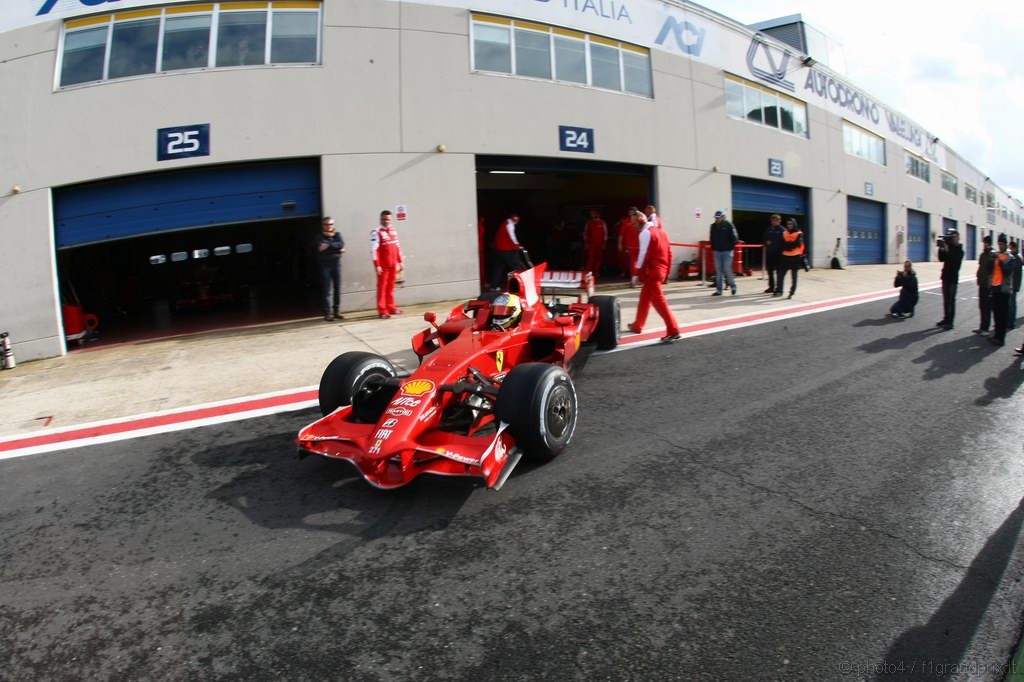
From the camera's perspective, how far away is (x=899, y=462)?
4.49 metres

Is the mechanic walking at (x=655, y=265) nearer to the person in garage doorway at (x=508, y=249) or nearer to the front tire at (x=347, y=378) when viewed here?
the person in garage doorway at (x=508, y=249)

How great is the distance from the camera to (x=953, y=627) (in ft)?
9.07

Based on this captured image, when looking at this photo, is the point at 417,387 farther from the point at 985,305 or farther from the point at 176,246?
the point at 176,246

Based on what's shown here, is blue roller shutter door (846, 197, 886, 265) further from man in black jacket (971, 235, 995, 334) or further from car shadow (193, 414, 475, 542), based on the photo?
car shadow (193, 414, 475, 542)

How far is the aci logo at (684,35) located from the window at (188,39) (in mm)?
8850

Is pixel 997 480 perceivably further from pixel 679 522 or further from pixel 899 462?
pixel 679 522

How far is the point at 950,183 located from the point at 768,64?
26636 mm

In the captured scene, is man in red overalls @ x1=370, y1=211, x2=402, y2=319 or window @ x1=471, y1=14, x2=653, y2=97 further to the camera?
window @ x1=471, y1=14, x2=653, y2=97

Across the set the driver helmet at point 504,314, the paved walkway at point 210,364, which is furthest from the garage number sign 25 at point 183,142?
the driver helmet at point 504,314

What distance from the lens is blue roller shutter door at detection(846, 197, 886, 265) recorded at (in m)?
24.8

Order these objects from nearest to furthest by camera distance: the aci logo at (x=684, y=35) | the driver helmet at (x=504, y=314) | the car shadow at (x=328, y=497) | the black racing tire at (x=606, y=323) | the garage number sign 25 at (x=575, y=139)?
the car shadow at (x=328, y=497) → the driver helmet at (x=504, y=314) → the black racing tire at (x=606, y=323) → the garage number sign 25 at (x=575, y=139) → the aci logo at (x=684, y=35)

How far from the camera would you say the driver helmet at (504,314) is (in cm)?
562

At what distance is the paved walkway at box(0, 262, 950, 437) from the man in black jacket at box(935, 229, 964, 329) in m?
0.41

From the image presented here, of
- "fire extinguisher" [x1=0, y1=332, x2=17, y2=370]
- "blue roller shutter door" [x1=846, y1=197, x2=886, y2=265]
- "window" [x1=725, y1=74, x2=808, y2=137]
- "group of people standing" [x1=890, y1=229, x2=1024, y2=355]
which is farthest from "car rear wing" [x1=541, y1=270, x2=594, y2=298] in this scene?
"blue roller shutter door" [x1=846, y1=197, x2=886, y2=265]
